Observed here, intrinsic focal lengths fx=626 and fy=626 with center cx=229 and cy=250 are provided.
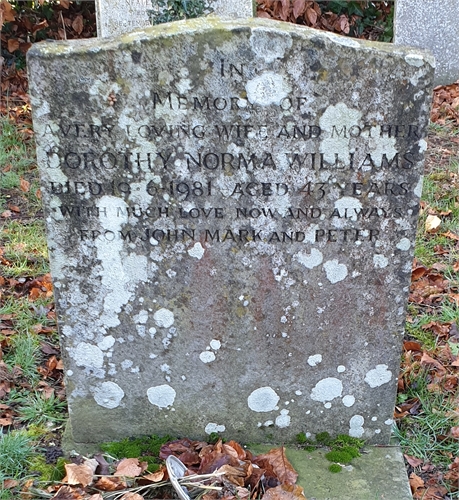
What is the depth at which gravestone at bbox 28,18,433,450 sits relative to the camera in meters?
2.17

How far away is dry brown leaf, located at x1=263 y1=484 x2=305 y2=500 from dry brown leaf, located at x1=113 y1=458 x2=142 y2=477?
533 mm

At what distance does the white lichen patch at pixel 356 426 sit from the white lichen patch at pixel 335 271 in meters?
0.67

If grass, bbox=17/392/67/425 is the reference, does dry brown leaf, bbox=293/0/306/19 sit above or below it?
above

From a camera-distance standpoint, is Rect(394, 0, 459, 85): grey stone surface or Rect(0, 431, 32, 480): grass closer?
Rect(0, 431, 32, 480): grass

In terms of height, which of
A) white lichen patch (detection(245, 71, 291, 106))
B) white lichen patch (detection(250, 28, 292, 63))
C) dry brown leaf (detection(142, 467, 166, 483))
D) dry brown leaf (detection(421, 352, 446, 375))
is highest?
white lichen patch (detection(250, 28, 292, 63))

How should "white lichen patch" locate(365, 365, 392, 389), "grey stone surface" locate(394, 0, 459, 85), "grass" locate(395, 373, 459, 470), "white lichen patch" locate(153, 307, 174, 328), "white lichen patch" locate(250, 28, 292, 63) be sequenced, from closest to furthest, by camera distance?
"white lichen patch" locate(250, 28, 292, 63) → "white lichen patch" locate(153, 307, 174, 328) → "white lichen patch" locate(365, 365, 392, 389) → "grass" locate(395, 373, 459, 470) → "grey stone surface" locate(394, 0, 459, 85)

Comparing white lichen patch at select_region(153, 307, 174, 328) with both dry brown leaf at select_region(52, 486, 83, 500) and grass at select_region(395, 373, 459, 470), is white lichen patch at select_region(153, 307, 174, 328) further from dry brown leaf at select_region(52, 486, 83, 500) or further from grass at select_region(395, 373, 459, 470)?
grass at select_region(395, 373, 459, 470)

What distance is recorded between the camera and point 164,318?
101 inches

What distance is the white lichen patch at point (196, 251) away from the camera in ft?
8.00

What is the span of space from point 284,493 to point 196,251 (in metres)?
0.97

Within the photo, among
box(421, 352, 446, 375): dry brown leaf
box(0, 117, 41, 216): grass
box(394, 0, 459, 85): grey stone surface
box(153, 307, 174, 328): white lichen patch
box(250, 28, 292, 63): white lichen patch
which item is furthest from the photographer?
box(394, 0, 459, 85): grey stone surface

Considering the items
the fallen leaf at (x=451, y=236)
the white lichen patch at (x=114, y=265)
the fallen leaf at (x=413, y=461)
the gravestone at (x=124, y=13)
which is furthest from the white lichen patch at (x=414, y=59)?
the gravestone at (x=124, y=13)

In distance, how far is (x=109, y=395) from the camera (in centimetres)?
268

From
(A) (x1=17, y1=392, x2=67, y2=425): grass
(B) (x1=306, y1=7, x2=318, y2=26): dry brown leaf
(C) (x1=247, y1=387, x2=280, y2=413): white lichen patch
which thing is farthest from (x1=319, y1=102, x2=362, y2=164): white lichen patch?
(B) (x1=306, y1=7, x2=318, y2=26): dry brown leaf
